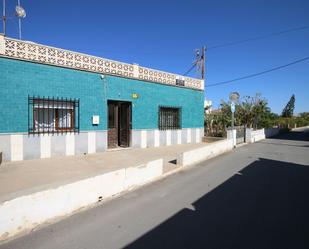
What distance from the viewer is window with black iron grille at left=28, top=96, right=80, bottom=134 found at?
9133mm

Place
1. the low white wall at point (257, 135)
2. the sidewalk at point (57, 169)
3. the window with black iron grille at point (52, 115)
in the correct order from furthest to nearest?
the low white wall at point (257, 135) → the window with black iron grille at point (52, 115) → the sidewalk at point (57, 169)

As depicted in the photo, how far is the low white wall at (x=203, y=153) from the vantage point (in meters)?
8.86

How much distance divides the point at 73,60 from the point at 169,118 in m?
6.83

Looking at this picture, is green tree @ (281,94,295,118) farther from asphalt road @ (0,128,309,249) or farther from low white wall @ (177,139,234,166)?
asphalt road @ (0,128,309,249)

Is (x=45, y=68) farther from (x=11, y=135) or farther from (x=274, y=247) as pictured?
(x=274, y=247)

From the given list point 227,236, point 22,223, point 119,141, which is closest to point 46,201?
point 22,223

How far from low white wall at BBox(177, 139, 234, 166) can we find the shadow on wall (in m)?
2.44

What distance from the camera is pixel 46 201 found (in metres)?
4.02

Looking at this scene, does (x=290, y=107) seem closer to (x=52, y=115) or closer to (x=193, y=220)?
(x=52, y=115)

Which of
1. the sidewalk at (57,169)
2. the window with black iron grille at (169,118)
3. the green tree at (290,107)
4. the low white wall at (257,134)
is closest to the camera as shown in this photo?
the sidewalk at (57,169)

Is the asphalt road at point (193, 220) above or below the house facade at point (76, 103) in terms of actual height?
below

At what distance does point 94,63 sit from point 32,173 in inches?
221

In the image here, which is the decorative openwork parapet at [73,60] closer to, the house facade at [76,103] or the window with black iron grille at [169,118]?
the house facade at [76,103]

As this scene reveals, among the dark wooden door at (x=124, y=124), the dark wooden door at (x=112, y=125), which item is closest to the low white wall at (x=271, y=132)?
the dark wooden door at (x=124, y=124)
